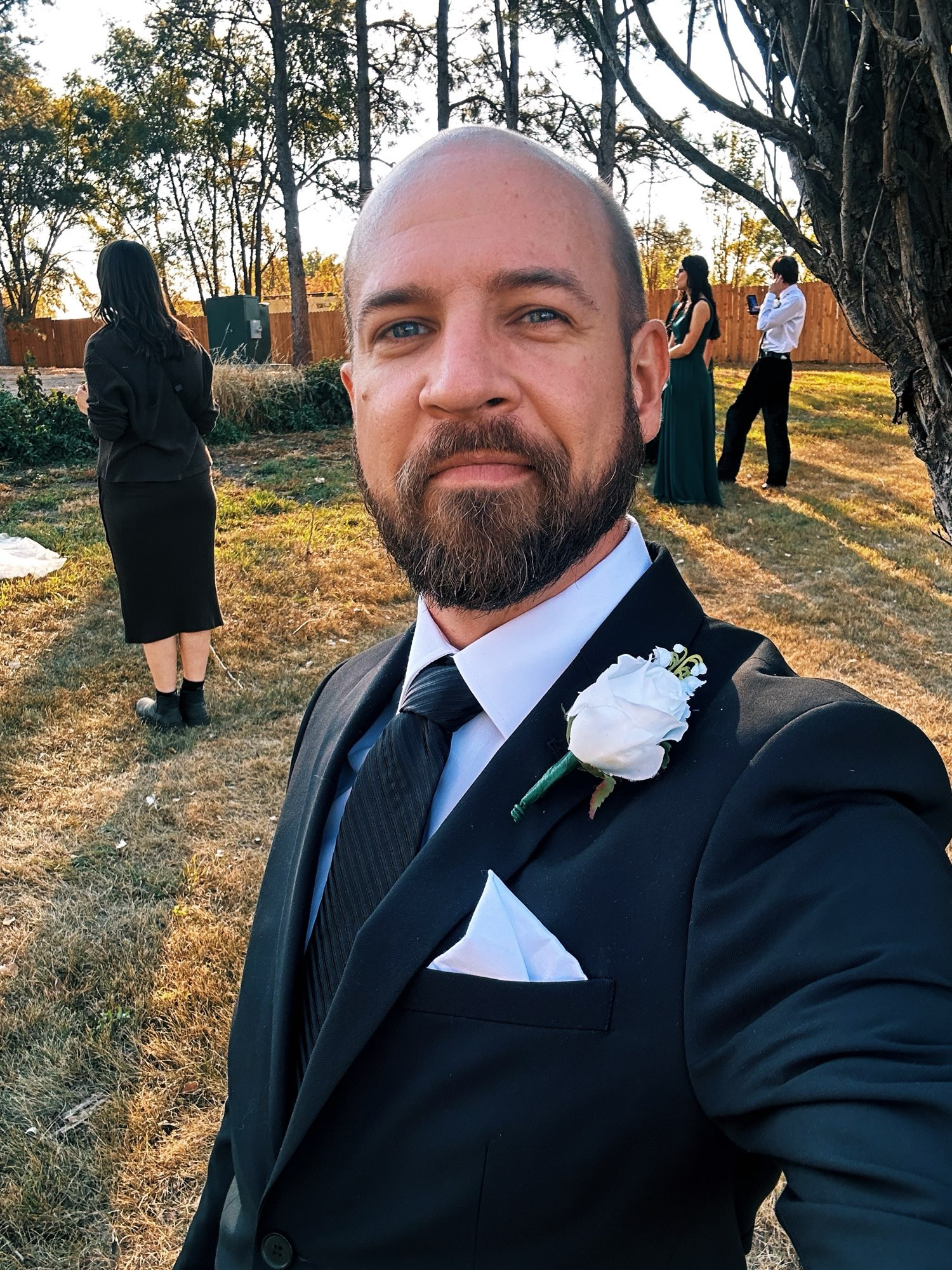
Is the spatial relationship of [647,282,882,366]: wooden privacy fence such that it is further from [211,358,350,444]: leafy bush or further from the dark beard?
the dark beard

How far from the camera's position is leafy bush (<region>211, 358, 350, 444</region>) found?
14367 millimetres

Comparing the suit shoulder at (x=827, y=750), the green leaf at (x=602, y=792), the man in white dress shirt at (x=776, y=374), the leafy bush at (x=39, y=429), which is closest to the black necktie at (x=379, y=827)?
the green leaf at (x=602, y=792)

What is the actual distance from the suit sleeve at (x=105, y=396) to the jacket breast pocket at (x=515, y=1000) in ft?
13.5

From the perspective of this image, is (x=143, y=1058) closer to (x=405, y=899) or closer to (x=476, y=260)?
(x=405, y=899)

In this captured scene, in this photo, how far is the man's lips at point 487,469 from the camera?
4.47 ft

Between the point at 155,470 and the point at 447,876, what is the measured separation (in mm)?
4098

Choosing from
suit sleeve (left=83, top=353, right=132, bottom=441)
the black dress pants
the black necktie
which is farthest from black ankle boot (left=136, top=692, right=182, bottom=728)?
the black dress pants

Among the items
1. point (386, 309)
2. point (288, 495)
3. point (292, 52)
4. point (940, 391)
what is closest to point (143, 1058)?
point (386, 309)

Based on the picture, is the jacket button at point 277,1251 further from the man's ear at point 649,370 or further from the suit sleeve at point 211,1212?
the man's ear at point 649,370

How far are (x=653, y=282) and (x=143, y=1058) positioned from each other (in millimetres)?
38162

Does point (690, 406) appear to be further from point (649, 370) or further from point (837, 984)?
point (837, 984)

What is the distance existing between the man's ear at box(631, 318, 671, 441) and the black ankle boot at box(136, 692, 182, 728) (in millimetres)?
4056

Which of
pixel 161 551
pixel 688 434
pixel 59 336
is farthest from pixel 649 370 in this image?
pixel 59 336

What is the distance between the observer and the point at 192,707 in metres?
5.09
